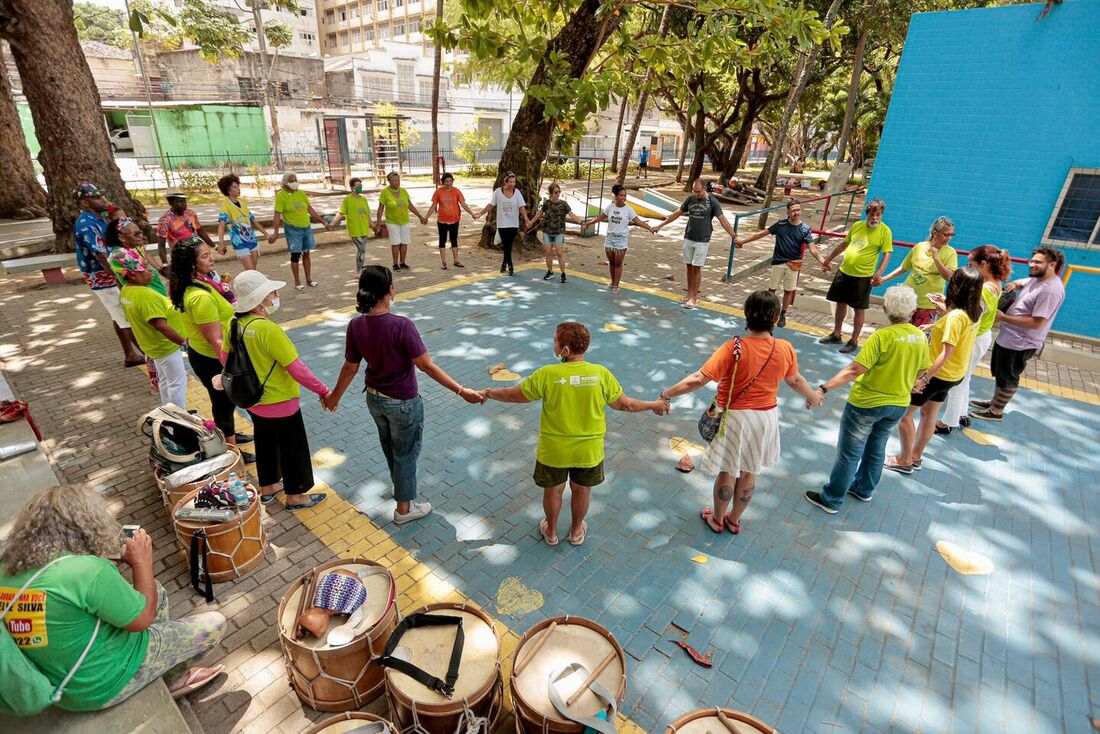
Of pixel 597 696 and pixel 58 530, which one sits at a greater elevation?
pixel 58 530

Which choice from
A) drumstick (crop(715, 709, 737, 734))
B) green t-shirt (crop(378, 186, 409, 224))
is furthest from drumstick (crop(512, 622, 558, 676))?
green t-shirt (crop(378, 186, 409, 224))

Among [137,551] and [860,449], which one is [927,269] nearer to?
[860,449]

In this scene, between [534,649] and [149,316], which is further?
[149,316]

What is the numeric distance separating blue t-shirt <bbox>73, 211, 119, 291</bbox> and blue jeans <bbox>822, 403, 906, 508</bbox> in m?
7.46

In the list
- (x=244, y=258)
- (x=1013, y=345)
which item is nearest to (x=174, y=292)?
(x=244, y=258)

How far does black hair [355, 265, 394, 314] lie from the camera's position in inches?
131

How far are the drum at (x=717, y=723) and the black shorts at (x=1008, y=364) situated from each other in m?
5.13

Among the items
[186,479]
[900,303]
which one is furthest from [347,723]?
[900,303]

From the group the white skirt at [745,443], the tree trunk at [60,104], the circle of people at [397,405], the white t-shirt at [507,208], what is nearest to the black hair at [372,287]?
the circle of people at [397,405]

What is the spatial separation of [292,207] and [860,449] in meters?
8.38

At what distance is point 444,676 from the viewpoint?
8.02 feet

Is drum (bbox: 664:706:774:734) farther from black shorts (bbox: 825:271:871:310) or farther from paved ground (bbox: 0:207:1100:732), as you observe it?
black shorts (bbox: 825:271:871:310)

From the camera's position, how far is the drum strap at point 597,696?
221 cm

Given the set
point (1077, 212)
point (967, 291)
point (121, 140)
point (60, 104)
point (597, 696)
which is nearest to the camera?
point (597, 696)
